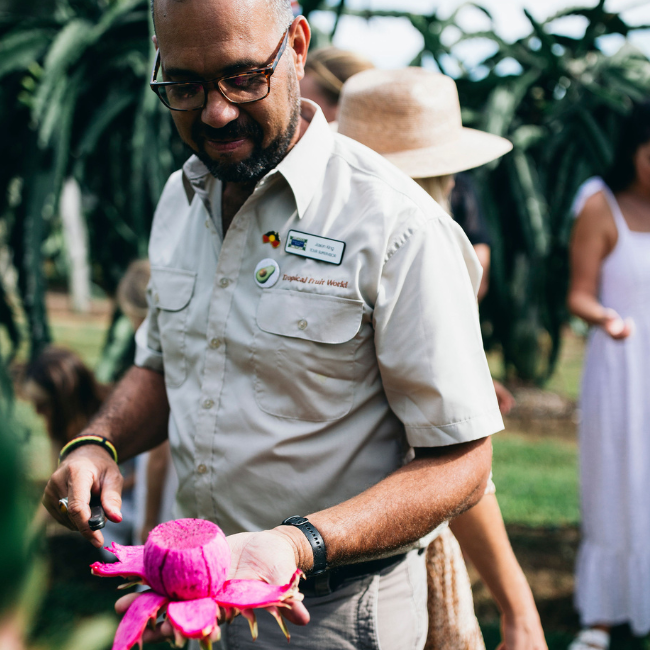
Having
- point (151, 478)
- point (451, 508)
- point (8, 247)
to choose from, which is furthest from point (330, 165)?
point (8, 247)

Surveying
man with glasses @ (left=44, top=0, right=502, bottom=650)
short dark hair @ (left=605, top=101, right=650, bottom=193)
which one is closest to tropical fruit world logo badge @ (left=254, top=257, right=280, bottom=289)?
man with glasses @ (left=44, top=0, right=502, bottom=650)

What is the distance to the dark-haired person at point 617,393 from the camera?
9.20ft

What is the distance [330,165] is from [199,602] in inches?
32.5

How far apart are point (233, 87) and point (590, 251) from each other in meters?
2.05

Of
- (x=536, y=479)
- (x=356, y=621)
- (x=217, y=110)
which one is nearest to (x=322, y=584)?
(x=356, y=621)

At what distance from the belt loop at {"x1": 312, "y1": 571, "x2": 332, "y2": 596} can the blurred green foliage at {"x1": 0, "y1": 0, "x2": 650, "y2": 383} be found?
235cm

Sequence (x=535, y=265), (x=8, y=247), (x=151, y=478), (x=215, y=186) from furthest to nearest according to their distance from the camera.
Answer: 1. (x=535, y=265)
2. (x=8, y=247)
3. (x=151, y=478)
4. (x=215, y=186)

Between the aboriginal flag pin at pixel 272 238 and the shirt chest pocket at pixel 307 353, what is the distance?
10cm

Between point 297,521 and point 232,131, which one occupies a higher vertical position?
point 232,131

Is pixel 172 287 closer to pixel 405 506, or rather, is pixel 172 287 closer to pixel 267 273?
pixel 267 273

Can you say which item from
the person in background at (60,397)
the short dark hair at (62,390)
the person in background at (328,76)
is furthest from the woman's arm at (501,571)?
the short dark hair at (62,390)

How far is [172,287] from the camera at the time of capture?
153cm

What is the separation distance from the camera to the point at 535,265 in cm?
407

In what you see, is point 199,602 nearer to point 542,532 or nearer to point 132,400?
Answer: point 132,400
